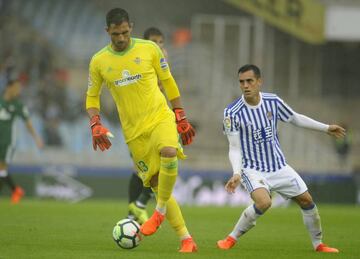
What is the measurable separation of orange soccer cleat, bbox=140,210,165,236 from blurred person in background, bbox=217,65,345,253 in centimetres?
114

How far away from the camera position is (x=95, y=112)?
29.4 ft

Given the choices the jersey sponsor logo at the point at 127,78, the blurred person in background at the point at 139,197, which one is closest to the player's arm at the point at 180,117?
the jersey sponsor logo at the point at 127,78

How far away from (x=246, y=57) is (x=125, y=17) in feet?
64.0

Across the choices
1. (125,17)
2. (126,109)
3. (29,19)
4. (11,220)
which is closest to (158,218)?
(126,109)

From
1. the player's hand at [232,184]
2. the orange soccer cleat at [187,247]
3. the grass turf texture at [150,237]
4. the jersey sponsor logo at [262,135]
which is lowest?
the grass turf texture at [150,237]

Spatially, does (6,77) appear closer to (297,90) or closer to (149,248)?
(297,90)

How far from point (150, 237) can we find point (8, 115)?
8039mm

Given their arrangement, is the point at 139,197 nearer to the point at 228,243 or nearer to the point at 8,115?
the point at 228,243

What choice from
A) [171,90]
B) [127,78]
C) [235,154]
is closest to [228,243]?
[235,154]

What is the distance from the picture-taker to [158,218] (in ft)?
27.9

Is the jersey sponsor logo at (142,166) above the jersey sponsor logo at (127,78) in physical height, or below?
below

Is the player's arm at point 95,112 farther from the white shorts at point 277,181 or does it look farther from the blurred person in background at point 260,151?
the white shorts at point 277,181

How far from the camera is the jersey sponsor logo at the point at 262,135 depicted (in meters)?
9.53

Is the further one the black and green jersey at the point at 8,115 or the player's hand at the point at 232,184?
the black and green jersey at the point at 8,115
